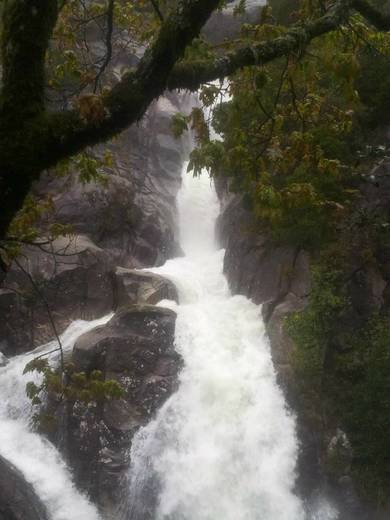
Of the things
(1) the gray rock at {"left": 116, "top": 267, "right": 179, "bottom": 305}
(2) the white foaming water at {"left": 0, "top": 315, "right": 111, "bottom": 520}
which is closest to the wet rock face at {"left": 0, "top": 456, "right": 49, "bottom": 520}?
(2) the white foaming water at {"left": 0, "top": 315, "right": 111, "bottom": 520}

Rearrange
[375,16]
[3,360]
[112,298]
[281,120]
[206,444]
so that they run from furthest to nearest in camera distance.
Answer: [112,298], [3,360], [206,444], [281,120], [375,16]

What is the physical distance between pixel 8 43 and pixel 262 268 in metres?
12.1

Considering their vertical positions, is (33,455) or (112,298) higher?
(112,298)

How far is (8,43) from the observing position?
3.02 m

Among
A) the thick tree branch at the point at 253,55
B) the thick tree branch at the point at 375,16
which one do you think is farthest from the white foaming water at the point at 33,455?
the thick tree branch at the point at 375,16

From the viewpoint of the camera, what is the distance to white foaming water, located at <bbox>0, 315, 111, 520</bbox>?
10281 millimetres

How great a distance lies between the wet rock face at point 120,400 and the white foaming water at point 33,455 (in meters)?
0.28

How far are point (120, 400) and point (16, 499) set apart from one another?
10.0 feet

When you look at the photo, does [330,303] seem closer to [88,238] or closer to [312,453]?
[312,453]

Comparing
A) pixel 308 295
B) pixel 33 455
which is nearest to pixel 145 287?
pixel 308 295

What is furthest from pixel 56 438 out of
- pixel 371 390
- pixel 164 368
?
pixel 371 390

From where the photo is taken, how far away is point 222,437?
11.0 metres

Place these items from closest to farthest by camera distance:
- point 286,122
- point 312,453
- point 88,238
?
point 312,453
point 286,122
point 88,238

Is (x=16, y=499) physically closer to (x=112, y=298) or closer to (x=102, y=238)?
(x=112, y=298)
